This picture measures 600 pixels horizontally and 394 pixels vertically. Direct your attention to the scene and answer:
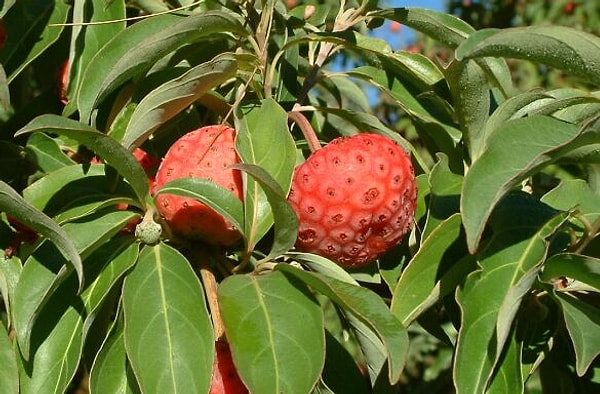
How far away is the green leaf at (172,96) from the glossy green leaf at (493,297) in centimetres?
43

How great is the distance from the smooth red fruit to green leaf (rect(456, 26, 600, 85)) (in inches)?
19.4

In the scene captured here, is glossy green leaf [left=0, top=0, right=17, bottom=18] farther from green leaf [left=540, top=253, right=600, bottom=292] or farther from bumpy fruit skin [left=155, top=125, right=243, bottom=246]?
green leaf [left=540, top=253, right=600, bottom=292]

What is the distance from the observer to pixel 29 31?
5.22 ft

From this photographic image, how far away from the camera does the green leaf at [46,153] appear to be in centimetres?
150

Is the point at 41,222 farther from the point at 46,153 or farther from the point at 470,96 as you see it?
the point at 470,96

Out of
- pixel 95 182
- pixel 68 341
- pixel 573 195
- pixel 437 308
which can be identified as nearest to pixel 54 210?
pixel 95 182

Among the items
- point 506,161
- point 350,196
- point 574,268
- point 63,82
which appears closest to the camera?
point 506,161

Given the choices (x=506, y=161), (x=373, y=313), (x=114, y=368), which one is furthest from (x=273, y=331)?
(x=506, y=161)

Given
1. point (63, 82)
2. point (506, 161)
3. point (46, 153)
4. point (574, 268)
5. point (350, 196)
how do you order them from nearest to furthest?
point (506, 161)
point (574, 268)
point (350, 196)
point (46, 153)
point (63, 82)

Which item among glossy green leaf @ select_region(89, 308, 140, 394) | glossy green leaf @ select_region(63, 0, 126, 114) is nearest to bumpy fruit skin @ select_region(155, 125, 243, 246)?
glossy green leaf @ select_region(89, 308, 140, 394)

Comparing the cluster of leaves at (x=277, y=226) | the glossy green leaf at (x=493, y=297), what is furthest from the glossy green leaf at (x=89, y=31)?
the glossy green leaf at (x=493, y=297)

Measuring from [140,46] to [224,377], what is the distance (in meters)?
0.45

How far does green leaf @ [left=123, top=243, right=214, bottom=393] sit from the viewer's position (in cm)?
111

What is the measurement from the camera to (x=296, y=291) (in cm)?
117
